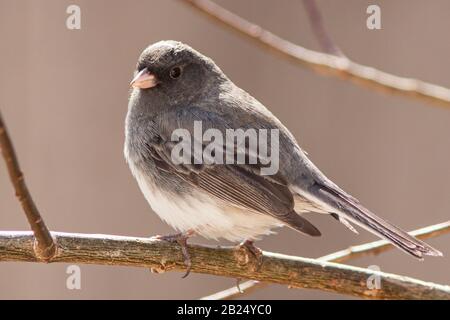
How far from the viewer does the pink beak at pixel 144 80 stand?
2.91 meters

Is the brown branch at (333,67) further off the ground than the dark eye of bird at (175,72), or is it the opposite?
the dark eye of bird at (175,72)

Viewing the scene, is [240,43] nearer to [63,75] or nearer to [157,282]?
[63,75]

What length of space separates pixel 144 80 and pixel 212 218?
0.60m

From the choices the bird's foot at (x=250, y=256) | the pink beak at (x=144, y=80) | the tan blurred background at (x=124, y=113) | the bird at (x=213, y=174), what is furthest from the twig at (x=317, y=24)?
the tan blurred background at (x=124, y=113)

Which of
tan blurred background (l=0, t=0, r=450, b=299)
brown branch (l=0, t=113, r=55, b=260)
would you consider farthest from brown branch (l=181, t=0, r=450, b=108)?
tan blurred background (l=0, t=0, r=450, b=299)

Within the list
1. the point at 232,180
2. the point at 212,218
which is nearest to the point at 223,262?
the point at 212,218

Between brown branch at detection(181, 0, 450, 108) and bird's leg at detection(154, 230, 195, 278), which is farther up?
brown branch at detection(181, 0, 450, 108)

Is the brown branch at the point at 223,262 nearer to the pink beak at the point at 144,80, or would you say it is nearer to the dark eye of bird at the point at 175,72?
the pink beak at the point at 144,80

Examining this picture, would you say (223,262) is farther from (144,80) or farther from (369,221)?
(144,80)

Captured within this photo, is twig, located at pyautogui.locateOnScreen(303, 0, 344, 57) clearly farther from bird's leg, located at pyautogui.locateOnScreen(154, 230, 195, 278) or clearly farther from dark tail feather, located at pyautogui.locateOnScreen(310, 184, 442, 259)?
bird's leg, located at pyautogui.locateOnScreen(154, 230, 195, 278)

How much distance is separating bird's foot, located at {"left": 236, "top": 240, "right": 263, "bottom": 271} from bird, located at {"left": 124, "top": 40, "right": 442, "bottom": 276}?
19 millimetres

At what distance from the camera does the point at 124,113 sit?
465 cm

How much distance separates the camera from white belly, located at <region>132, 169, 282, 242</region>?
2752 mm

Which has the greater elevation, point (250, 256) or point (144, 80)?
point (144, 80)
